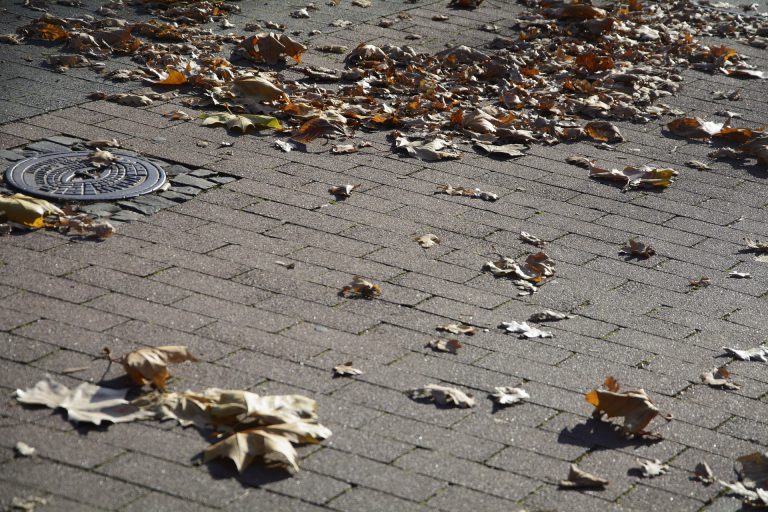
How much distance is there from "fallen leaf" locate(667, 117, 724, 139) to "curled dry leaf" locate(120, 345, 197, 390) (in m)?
4.95

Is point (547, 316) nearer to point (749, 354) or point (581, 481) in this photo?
point (749, 354)

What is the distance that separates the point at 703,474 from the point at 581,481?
1.68ft

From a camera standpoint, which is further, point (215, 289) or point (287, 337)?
point (215, 289)

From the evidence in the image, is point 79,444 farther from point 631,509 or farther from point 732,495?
point 732,495

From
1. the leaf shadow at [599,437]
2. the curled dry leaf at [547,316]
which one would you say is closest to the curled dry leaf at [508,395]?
the leaf shadow at [599,437]

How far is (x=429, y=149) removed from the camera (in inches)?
278

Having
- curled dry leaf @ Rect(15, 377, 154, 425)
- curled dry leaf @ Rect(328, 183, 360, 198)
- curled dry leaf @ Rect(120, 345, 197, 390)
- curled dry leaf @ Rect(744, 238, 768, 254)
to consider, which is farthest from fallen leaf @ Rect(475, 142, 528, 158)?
curled dry leaf @ Rect(15, 377, 154, 425)

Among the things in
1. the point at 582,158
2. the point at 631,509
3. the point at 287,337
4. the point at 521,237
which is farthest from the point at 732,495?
the point at 582,158

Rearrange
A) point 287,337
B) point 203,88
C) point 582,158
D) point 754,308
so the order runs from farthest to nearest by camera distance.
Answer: point 203,88
point 582,158
point 754,308
point 287,337

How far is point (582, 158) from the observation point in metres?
7.25

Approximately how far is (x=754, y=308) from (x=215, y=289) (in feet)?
9.05

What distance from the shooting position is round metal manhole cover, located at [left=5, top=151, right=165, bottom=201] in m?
5.79

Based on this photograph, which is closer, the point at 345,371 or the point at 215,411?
the point at 215,411

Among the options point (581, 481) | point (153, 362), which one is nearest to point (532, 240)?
point (581, 481)
